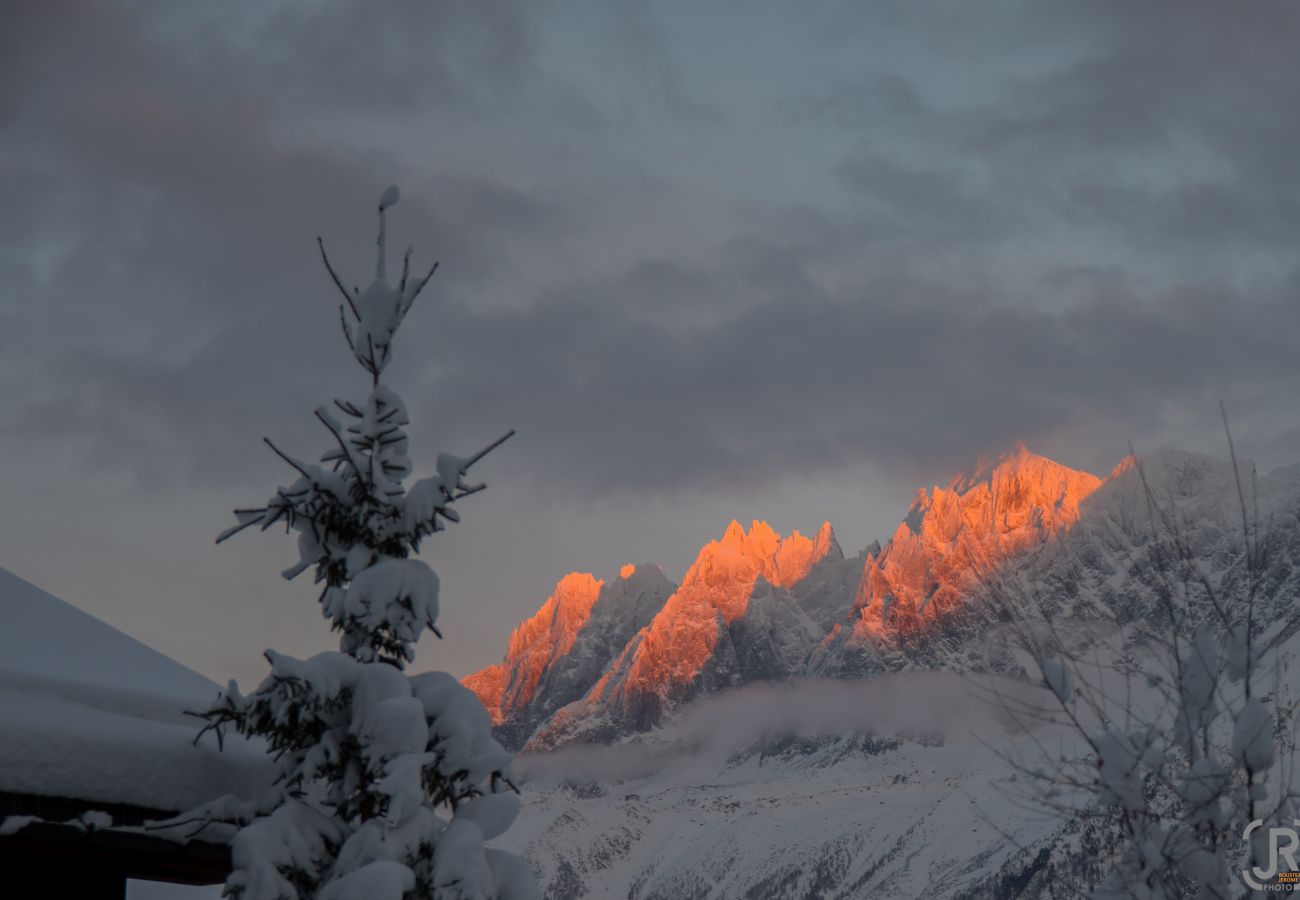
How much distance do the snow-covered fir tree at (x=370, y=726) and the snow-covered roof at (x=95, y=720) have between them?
0.81 ft

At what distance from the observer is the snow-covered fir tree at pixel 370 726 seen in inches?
349

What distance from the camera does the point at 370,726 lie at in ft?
29.8

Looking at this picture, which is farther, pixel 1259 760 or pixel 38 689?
pixel 38 689

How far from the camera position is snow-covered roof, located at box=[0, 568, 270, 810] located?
8.39 meters

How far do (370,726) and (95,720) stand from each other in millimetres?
1591

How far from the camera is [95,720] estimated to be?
873 centimetres

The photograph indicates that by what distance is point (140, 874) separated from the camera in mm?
10211

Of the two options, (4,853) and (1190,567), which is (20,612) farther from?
(1190,567)

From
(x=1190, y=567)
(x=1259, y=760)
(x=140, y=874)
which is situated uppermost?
(x=1190, y=567)

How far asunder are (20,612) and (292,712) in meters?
2.22

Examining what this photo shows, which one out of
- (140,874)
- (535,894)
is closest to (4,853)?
(140,874)

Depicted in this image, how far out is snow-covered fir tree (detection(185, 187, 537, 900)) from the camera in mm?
8859

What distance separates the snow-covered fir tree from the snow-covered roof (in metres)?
0.25

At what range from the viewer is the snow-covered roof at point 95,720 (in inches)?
330
